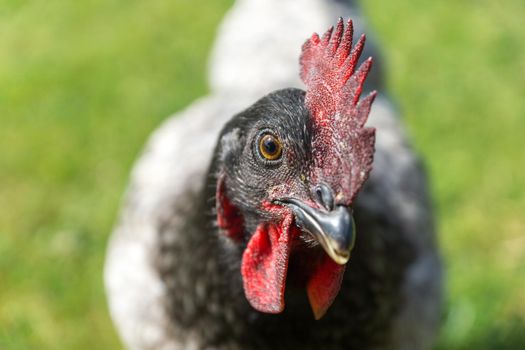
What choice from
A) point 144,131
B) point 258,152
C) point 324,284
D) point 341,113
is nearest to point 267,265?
point 324,284

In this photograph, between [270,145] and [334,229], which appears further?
[270,145]

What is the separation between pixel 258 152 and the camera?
84.1 inches

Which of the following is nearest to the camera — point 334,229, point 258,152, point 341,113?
point 334,229

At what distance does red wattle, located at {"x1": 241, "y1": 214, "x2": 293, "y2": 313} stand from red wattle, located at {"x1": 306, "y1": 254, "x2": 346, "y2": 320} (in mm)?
119

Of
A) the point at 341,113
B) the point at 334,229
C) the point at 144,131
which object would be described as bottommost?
the point at 334,229

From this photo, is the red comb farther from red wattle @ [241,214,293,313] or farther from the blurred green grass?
the blurred green grass

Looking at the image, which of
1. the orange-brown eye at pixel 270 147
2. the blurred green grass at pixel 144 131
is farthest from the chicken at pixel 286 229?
the blurred green grass at pixel 144 131

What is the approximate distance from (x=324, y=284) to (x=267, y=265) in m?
0.18

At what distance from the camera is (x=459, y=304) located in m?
4.32

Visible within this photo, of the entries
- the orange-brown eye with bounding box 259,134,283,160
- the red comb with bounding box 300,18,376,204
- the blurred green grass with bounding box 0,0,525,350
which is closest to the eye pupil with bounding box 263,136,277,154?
the orange-brown eye with bounding box 259,134,283,160

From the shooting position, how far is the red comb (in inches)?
77.0

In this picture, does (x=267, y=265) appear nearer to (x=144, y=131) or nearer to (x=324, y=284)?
(x=324, y=284)

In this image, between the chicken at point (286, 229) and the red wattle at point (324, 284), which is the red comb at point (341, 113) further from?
the red wattle at point (324, 284)

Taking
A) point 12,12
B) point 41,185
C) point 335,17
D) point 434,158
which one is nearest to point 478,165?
point 434,158
